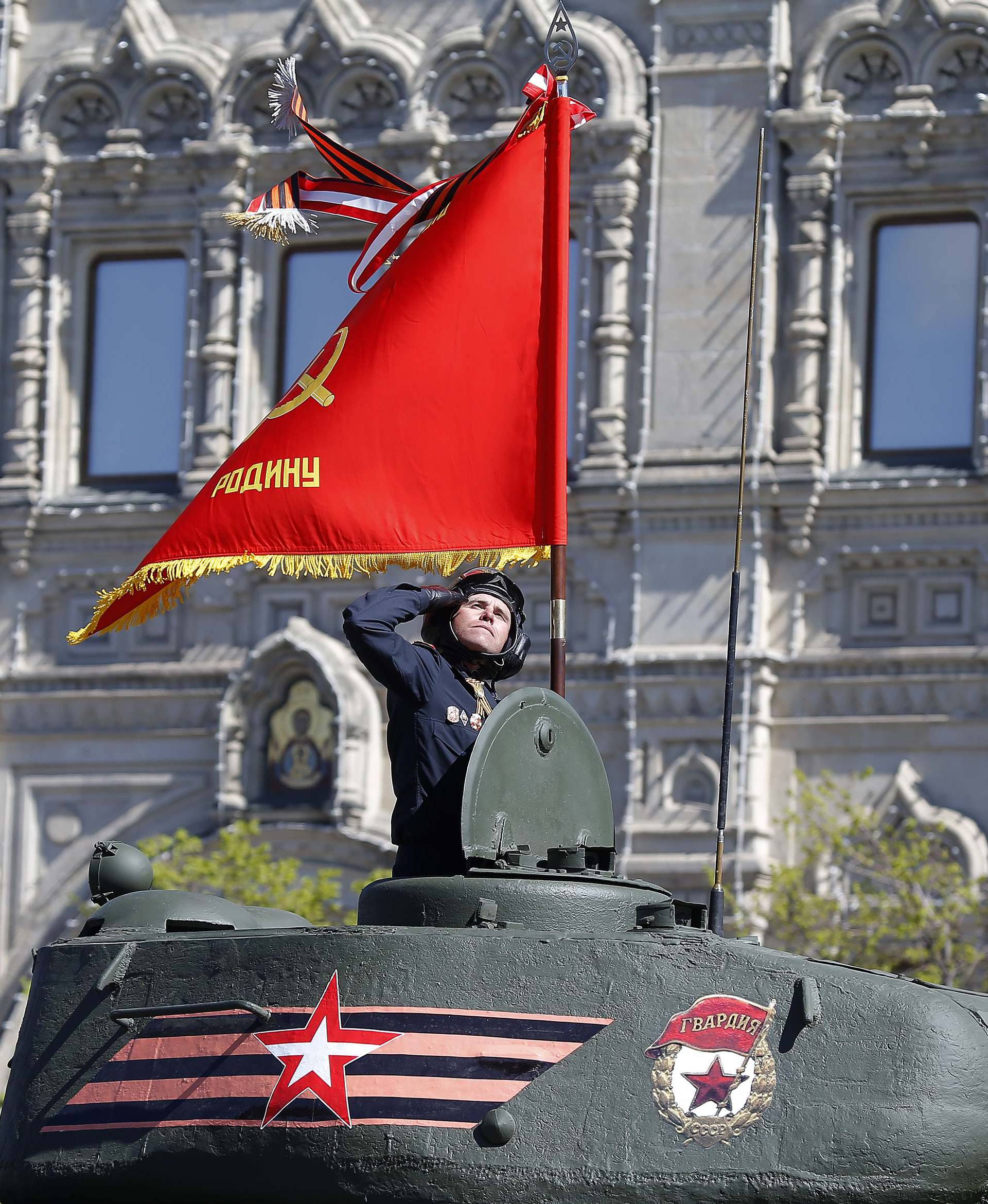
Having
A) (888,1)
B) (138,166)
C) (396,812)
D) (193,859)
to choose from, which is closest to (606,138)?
(888,1)

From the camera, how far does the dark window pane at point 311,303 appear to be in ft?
79.7

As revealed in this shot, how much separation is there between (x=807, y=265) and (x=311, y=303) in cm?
435

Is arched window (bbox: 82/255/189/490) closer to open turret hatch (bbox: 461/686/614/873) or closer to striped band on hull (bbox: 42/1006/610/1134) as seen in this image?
open turret hatch (bbox: 461/686/614/873)

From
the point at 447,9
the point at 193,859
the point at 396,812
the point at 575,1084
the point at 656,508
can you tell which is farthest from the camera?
the point at 447,9

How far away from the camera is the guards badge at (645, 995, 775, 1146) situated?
5.75 metres

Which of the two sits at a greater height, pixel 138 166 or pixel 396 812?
pixel 138 166

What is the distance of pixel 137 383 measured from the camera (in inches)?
976

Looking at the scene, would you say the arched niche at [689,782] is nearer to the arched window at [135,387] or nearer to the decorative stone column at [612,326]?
the decorative stone column at [612,326]

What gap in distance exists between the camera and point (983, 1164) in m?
5.86

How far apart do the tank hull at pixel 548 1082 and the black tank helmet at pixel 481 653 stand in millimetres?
1291

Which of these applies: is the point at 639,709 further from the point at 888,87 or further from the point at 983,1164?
the point at 983,1164

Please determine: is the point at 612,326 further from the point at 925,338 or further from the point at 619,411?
the point at 925,338

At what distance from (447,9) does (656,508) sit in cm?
494

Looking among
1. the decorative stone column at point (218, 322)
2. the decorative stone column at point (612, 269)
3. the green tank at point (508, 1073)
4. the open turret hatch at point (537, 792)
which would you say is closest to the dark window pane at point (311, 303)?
the decorative stone column at point (218, 322)
